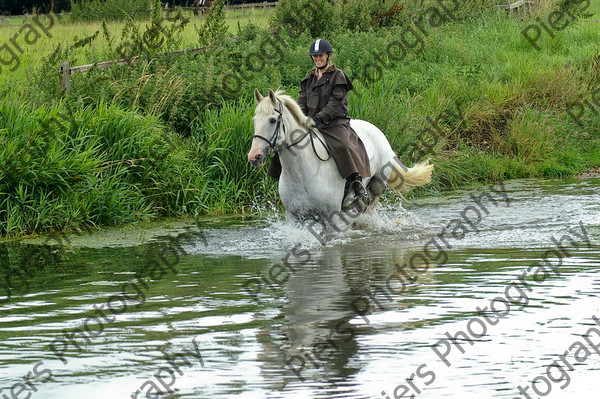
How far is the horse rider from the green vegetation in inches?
112

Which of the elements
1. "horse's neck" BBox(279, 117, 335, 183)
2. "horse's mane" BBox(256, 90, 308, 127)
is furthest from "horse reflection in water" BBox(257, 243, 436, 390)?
"horse's mane" BBox(256, 90, 308, 127)

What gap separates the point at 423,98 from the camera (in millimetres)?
17562

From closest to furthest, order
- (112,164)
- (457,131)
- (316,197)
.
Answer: (316,197), (112,164), (457,131)

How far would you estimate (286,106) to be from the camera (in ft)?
33.4

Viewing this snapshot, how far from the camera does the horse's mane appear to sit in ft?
32.2

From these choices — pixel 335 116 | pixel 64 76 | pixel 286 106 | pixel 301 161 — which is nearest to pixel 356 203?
pixel 335 116

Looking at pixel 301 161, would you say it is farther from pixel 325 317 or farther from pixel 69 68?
pixel 69 68

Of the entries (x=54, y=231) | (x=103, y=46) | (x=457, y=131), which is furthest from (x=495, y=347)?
(x=103, y=46)

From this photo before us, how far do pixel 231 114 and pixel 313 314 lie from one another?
25.4ft

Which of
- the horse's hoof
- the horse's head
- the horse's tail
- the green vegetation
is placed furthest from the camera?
the horse's tail

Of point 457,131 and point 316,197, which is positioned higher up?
point 316,197

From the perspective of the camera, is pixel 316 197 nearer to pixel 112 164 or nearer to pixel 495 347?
pixel 112 164

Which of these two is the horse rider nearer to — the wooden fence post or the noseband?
the noseband

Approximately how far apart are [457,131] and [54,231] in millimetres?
8452
